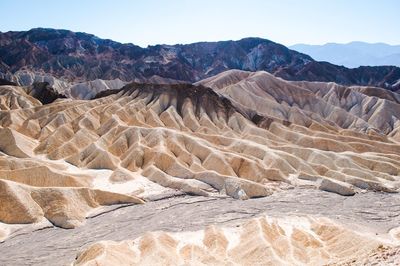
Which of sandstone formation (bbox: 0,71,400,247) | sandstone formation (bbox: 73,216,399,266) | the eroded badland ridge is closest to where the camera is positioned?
sandstone formation (bbox: 73,216,399,266)

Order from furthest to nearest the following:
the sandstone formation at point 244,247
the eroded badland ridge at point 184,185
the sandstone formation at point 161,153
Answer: the sandstone formation at point 161,153, the eroded badland ridge at point 184,185, the sandstone formation at point 244,247

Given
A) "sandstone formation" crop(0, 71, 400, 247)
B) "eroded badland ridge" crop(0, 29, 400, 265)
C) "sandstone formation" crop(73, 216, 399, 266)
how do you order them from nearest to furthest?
"sandstone formation" crop(73, 216, 399, 266) → "eroded badland ridge" crop(0, 29, 400, 265) → "sandstone formation" crop(0, 71, 400, 247)

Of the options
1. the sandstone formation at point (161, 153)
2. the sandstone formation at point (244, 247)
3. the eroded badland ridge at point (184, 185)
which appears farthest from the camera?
the sandstone formation at point (161, 153)

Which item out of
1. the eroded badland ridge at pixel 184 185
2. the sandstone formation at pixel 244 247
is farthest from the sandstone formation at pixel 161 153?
the sandstone formation at pixel 244 247

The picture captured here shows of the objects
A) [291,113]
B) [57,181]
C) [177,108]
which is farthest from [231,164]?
[291,113]

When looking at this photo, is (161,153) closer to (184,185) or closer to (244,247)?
(184,185)

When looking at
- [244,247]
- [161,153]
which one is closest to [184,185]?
[161,153]

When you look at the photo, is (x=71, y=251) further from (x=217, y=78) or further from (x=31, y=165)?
(x=217, y=78)

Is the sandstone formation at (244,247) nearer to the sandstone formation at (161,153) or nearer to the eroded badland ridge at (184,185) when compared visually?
the eroded badland ridge at (184,185)

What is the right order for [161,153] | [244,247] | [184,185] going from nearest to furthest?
[244,247] → [184,185] → [161,153]

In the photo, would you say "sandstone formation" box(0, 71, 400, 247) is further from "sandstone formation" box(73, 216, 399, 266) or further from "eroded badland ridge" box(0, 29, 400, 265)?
"sandstone formation" box(73, 216, 399, 266)

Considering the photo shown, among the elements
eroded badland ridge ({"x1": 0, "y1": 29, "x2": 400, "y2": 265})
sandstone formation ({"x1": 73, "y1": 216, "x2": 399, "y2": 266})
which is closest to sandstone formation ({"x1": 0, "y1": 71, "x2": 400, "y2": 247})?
eroded badland ridge ({"x1": 0, "y1": 29, "x2": 400, "y2": 265})
